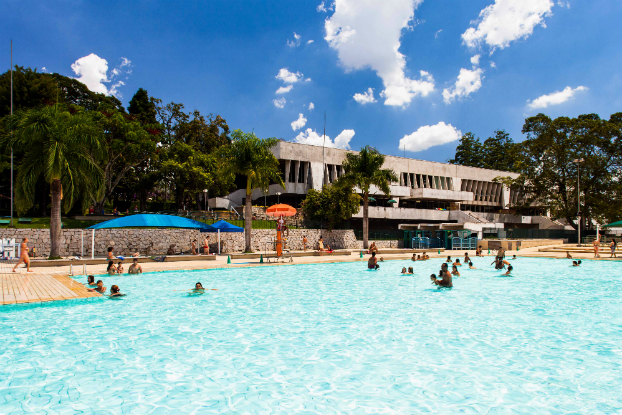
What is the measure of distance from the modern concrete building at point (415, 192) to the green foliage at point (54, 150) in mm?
15596

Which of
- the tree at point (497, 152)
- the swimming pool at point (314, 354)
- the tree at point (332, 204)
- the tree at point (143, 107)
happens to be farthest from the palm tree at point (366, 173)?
the tree at point (497, 152)

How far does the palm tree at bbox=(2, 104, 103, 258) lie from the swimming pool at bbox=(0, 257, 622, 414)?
11.7m

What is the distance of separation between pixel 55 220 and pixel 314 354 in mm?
19892

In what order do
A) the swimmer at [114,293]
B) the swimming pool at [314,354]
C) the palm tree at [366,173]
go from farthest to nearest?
the palm tree at [366,173] < the swimmer at [114,293] < the swimming pool at [314,354]

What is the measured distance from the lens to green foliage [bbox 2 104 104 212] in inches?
820

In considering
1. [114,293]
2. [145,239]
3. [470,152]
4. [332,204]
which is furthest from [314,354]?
[470,152]

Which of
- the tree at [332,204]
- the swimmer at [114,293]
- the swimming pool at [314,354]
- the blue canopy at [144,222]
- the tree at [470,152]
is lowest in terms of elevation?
the swimming pool at [314,354]

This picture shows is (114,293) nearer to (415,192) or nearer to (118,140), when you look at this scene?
(118,140)

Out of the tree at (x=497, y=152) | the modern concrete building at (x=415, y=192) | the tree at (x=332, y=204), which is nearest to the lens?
the tree at (x=332, y=204)

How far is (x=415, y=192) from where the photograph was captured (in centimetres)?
4703

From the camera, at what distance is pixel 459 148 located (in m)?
89.9

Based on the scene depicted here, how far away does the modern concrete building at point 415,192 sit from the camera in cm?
4072

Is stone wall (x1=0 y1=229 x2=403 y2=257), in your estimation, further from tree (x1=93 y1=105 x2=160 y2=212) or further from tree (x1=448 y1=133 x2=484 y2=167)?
tree (x1=448 y1=133 x2=484 y2=167)

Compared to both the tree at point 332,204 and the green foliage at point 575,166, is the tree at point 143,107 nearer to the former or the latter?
the tree at point 332,204
